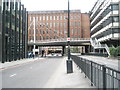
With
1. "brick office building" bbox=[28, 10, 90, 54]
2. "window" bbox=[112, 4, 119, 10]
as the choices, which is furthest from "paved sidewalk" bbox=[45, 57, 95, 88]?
"brick office building" bbox=[28, 10, 90, 54]

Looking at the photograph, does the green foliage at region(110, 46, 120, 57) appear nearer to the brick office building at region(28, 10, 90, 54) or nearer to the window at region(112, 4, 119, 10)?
the window at region(112, 4, 119, 10)

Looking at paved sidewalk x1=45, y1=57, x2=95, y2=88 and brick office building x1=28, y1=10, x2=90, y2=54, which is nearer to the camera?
paved sidewalk x1=45, y1=57, x2=95, y2=88

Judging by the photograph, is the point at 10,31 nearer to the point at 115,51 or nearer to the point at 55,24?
the point at 115,51

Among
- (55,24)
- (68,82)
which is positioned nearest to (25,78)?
(68,82)

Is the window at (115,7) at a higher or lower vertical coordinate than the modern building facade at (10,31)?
higher

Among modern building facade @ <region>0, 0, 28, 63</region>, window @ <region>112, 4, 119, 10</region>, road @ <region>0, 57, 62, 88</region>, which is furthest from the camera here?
window @ <region>112, 4, 119, 10</region>

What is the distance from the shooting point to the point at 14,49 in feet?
162

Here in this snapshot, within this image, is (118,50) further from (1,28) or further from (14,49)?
(1,28)

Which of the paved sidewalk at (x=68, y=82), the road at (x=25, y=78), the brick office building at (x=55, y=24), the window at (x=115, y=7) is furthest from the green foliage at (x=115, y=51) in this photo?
the brick office building at (x=55, y=24)

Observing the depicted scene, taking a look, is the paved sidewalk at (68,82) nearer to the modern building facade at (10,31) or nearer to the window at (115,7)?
the modern building facade at (10,31)

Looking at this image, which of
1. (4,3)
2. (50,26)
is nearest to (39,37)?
(50,26)

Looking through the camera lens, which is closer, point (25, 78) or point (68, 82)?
point (68, 82)

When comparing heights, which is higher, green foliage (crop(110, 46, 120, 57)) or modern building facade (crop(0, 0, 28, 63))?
modern building facade (crop(0, 0, 28, 63))

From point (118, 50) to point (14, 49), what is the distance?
22641 mm
